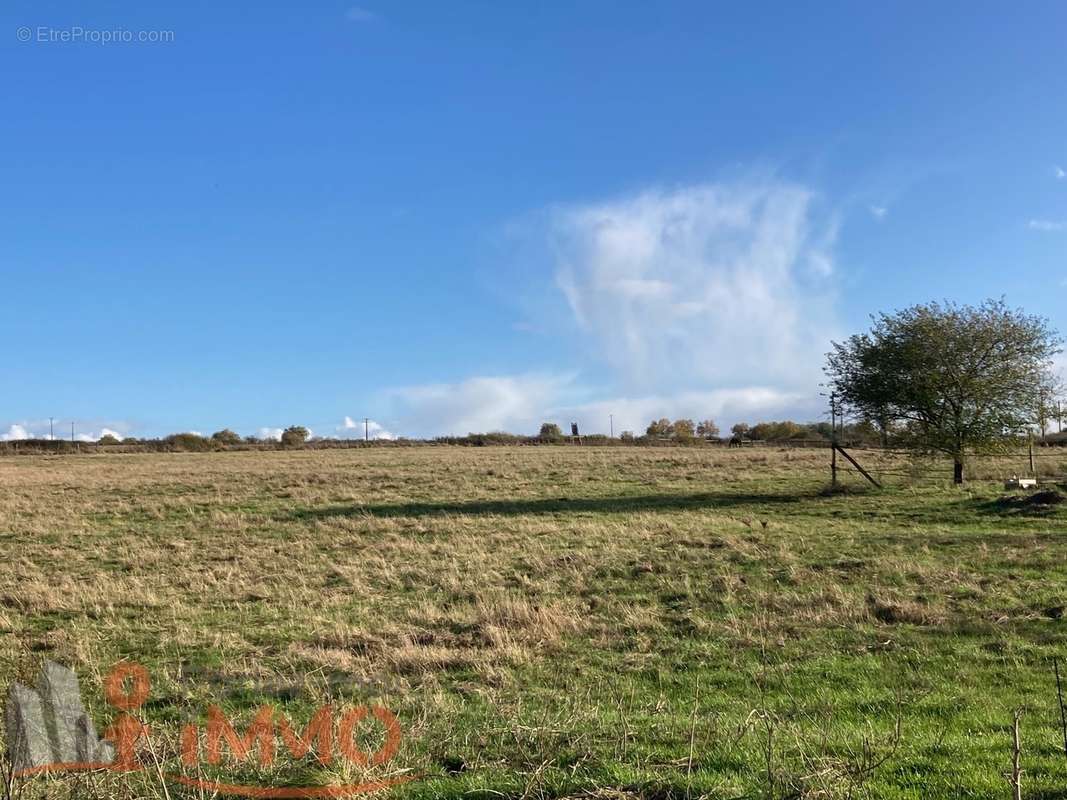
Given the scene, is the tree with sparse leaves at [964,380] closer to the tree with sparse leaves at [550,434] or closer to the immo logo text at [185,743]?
the immo logo text at [185,743]

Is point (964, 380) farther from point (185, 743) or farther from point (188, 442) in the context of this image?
point (188, 442)

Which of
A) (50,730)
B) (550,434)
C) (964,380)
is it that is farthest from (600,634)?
(550,434)

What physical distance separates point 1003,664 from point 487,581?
31.0 ft

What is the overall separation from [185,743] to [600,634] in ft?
23.2

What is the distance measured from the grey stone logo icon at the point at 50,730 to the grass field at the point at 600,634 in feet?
0.83

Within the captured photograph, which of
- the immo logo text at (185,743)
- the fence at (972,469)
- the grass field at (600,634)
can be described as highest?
the fence at (972,469)

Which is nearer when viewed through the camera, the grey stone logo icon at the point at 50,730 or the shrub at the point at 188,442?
the grey stone logo icon at the point at 50,730

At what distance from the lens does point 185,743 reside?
244 inches

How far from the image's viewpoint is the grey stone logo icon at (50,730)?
514 cm

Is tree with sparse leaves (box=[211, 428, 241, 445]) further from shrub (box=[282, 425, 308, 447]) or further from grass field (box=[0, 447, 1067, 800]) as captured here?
grass field (box=[0, 447, 1067, 800])

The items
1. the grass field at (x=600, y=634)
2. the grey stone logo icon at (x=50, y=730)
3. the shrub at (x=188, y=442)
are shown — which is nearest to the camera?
the grey stone logo icon at (x=50, y=730)

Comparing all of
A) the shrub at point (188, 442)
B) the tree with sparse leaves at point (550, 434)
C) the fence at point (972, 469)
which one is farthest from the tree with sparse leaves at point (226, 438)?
the fence at point (972, 469)

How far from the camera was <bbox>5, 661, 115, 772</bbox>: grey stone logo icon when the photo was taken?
5.14 m

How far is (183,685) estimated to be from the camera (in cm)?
930
